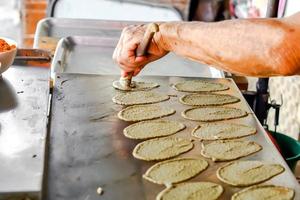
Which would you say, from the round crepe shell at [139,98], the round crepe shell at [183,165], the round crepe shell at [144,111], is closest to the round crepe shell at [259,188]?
the round crepe shell at [183,165]

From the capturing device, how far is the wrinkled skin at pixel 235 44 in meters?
1.31

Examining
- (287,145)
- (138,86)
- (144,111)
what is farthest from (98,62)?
(287,145)

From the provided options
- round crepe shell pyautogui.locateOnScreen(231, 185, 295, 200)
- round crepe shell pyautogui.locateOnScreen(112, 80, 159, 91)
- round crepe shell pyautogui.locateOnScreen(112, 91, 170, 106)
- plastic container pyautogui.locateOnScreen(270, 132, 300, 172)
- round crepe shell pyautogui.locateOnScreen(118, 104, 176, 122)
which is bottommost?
plastic container pyautogui.locateOnScreen(270, 132, 300, 172)

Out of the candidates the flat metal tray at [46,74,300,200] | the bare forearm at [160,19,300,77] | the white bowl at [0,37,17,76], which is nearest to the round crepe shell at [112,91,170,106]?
the flat metal tray at [46,74,300,200]

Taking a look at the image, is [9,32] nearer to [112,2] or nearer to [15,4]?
[15,4]

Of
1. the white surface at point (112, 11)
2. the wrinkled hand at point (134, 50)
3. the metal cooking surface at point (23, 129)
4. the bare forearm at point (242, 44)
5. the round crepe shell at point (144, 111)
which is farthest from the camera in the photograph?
the white surface at point (112, 11)

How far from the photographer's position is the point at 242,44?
4.62 ft

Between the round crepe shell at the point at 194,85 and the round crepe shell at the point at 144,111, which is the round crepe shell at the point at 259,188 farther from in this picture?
the round crepe shell at the point at 194,85

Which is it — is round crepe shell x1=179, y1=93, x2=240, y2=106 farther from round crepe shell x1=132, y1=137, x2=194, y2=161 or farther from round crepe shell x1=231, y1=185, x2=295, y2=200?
round crepe shell x1=231, y1=185, x2=295, y2=200

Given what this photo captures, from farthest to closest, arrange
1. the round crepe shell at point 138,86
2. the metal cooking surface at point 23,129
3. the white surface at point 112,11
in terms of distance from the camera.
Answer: the white surface at point 112,11
the round crepe shell at point 138,86
the metal cooking surface at point 23,129

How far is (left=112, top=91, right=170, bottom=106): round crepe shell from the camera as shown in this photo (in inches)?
67.1

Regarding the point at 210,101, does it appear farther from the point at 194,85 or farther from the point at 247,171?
the point at 247,171

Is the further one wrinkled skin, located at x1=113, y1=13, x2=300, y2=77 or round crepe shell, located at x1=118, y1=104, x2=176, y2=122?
round crepe shell, located at x1=118, y1=104, x2=176, y2=122

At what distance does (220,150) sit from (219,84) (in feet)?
1.78
